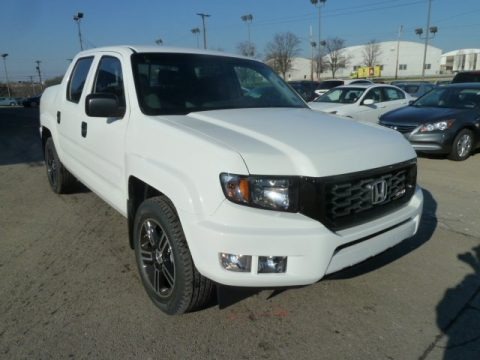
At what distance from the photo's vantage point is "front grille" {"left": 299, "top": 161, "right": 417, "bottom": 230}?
2320 millimetres

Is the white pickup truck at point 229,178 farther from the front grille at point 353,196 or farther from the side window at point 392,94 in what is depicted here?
the side window at point 392,94

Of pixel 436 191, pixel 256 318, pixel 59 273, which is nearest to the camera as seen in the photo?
pixel 256 318

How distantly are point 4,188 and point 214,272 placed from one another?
16.6 ft

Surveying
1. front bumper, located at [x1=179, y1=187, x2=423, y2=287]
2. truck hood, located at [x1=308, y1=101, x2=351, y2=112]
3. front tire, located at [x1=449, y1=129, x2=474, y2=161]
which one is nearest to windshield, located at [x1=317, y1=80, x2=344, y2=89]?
truck hood, located at [x1=308, y1=101, x2=351, y2=112]

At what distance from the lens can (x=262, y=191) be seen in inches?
90.7

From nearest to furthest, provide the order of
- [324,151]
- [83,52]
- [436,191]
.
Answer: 1. [324,151]
2. [83,52]
3. [436,191]

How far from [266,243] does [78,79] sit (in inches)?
127

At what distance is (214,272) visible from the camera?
231 centimetres

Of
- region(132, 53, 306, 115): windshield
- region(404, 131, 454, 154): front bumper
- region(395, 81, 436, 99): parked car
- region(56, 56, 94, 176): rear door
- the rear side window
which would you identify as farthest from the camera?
region(395, 81, 436, 99): parked car

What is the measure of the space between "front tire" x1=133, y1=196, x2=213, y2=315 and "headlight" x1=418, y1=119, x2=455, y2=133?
682 centimetres

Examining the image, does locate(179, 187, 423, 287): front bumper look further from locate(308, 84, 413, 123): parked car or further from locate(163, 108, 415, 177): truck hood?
locate(308, 84, 413, 123): parked car

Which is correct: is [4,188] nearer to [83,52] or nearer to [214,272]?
[83,52]

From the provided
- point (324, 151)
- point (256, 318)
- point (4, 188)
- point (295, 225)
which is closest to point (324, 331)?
point (256, 318)

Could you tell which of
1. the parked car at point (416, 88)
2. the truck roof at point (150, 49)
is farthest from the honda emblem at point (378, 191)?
the parked car at point (416, 88)
